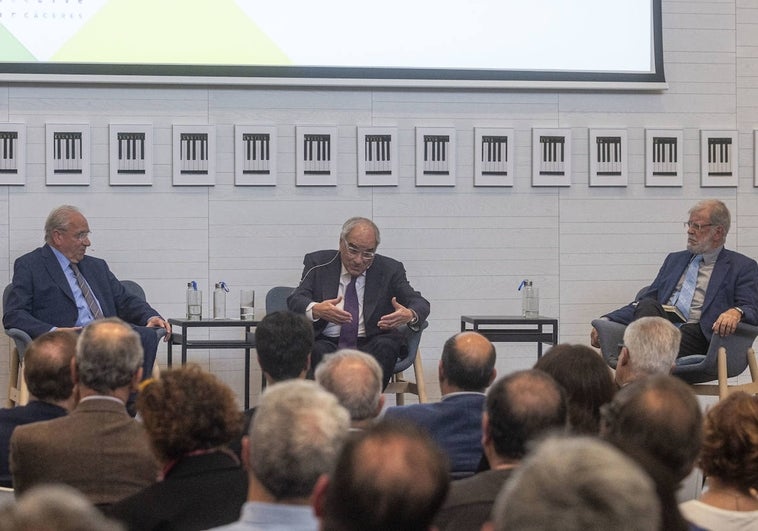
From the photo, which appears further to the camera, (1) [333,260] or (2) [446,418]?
(1) [333,260]

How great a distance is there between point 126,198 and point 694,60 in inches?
142

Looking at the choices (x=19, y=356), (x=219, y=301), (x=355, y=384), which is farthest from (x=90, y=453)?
(x=219, y=301)

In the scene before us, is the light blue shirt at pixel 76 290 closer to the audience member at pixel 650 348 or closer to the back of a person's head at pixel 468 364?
the back of a person's head at pixel 468 364

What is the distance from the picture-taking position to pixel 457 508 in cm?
215

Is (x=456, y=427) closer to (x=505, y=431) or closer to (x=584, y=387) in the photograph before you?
(x=584, y=387)

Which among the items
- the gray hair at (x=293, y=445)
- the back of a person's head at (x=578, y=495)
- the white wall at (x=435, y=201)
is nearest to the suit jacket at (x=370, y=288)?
the white wall at (x=435, y=201)

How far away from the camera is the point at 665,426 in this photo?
200 centimetres

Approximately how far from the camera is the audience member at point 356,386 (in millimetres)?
2861

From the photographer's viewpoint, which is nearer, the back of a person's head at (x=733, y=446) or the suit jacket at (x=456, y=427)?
the back of a person's head at (x=733, y=446)

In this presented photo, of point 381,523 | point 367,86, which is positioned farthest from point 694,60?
point 381,523

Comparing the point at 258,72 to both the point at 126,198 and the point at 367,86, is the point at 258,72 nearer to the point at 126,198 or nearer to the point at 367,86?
the point at 367,86

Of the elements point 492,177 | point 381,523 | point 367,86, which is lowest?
point 381,523

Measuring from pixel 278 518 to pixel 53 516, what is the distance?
0.74m

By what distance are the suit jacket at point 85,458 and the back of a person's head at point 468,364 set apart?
1121 millimetres
